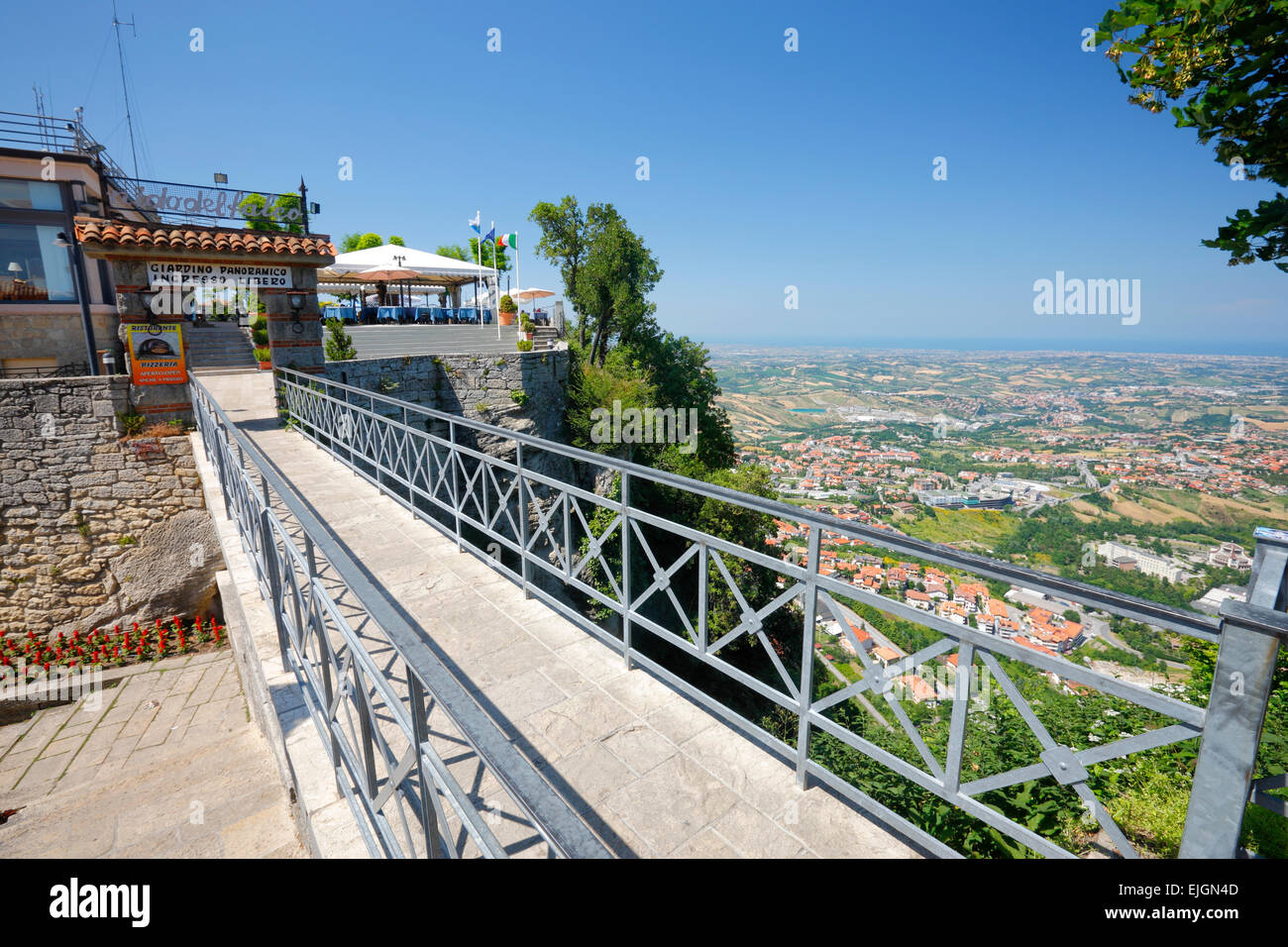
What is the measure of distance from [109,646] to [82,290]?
29.6ft

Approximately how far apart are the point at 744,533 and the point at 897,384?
55.5 m

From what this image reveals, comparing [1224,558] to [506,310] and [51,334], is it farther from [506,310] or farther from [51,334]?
[51,334]

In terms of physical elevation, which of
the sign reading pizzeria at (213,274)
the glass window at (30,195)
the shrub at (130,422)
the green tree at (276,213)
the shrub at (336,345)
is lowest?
the shrub at (130,422)

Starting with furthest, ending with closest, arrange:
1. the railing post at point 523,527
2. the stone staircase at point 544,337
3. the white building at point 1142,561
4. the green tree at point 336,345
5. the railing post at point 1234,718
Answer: the stone staircase at point 544,337, the white building at point 1142,561, the green tree at point 336,345, the railing post at point 523,527, the railing post at point 1234,718

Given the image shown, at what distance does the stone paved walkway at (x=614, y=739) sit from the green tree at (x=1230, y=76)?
14.3 feet

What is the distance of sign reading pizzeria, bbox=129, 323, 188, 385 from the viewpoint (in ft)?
32.1

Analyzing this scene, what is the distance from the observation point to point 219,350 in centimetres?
1565

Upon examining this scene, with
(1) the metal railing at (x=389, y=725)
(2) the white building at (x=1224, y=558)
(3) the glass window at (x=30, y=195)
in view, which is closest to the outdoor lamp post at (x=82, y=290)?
(3) the glass window at (x=30, y=195)

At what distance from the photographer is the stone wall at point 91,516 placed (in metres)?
9.44

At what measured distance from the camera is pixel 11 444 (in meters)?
9.35

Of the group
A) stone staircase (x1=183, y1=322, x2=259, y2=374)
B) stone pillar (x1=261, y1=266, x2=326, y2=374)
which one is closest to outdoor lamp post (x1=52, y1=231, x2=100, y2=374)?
stone staircase (x1=183, y1=322, x2=259, y2=374)

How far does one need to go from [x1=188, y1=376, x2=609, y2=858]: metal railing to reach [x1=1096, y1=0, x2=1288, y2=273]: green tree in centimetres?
508

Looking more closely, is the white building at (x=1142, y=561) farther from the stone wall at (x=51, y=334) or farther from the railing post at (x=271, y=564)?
the stone wall at (x=51, y=334)

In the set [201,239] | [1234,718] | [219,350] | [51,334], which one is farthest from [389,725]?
[51,334]
